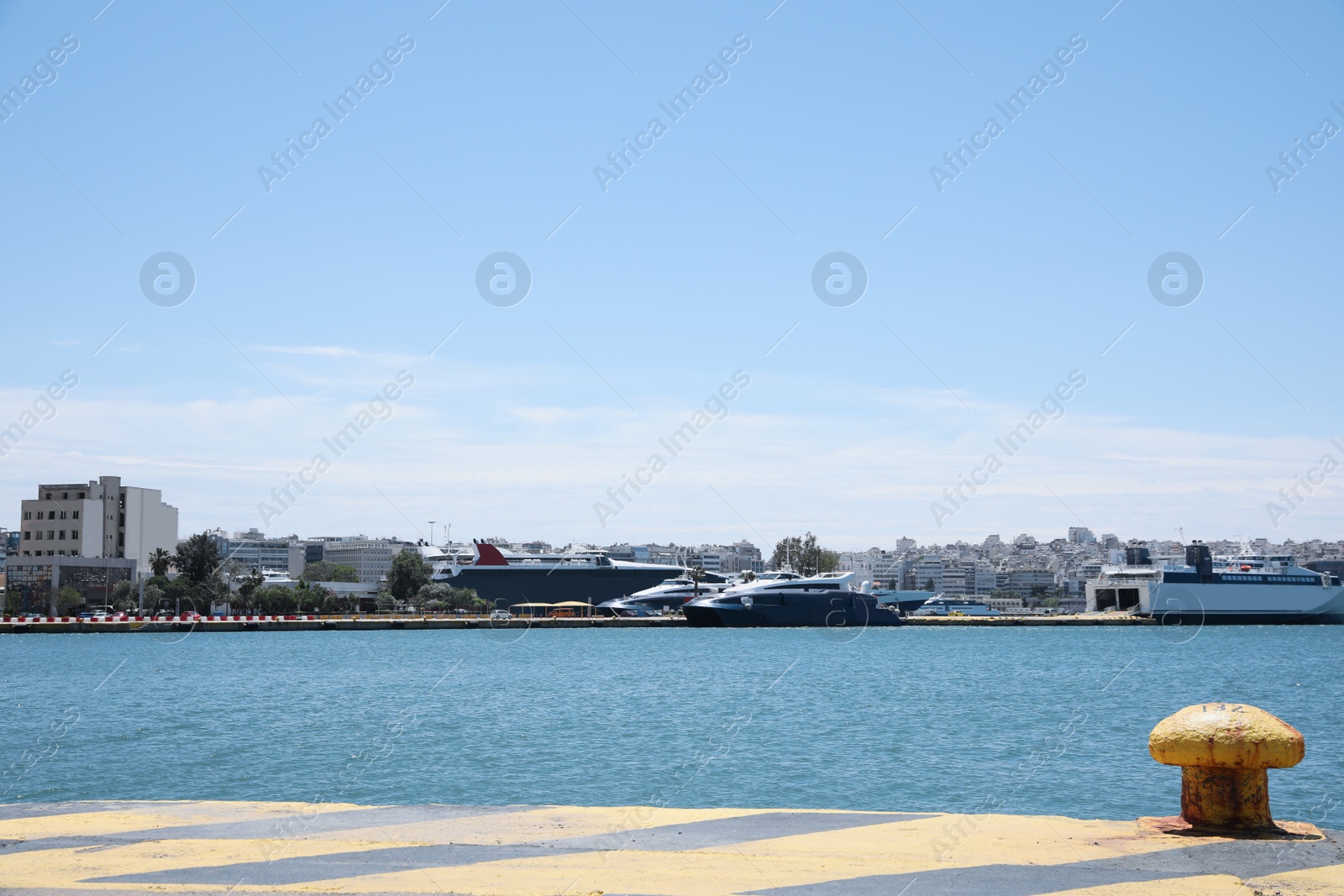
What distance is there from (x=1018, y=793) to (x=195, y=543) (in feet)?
318

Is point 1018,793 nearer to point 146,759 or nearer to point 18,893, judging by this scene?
point 18,893

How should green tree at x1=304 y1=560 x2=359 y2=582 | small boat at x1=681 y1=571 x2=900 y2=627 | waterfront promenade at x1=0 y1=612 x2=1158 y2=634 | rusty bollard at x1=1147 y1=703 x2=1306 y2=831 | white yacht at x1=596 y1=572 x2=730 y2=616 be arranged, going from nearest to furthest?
rusty bollard at x1=1147 y1=703 x2=1306 y2=831 → waterfront promenade at x1=0 y1=612 x2=1158 y2=634 → small boat at x1=681 y1=571 x2=900 y2=627 → white yacht at x1=596 y1=572 x2=730 y2=616 → green tree at x1=304 y1=560 x2=359 y2=582

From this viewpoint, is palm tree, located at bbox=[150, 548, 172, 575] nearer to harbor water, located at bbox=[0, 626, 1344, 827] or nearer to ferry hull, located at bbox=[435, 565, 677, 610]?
ferry hull, located at bbox=[435, 565, 677, 610]

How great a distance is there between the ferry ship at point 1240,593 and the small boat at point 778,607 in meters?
29.6

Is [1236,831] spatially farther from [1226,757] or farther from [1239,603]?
[1239,603]

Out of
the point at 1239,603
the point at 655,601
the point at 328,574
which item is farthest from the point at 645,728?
the point at 328,574

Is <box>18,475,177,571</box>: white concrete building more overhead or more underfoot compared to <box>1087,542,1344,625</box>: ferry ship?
more overhead

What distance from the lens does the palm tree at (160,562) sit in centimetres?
10412

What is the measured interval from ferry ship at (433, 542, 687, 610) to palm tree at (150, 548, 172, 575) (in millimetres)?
30938

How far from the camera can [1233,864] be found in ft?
19.7

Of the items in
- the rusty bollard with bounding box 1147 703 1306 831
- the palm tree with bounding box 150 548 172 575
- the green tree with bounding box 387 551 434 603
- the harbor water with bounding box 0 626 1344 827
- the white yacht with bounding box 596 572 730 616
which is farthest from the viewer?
the green tree with bounding box 387 551 434 603

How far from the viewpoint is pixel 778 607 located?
87.0 m

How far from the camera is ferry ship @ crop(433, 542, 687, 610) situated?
127812 millimetres

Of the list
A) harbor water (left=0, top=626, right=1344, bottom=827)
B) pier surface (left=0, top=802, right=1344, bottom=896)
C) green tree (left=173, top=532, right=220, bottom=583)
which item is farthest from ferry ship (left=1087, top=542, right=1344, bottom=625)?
pier surface (left=0, top=802, right=1344, bottom=896)
